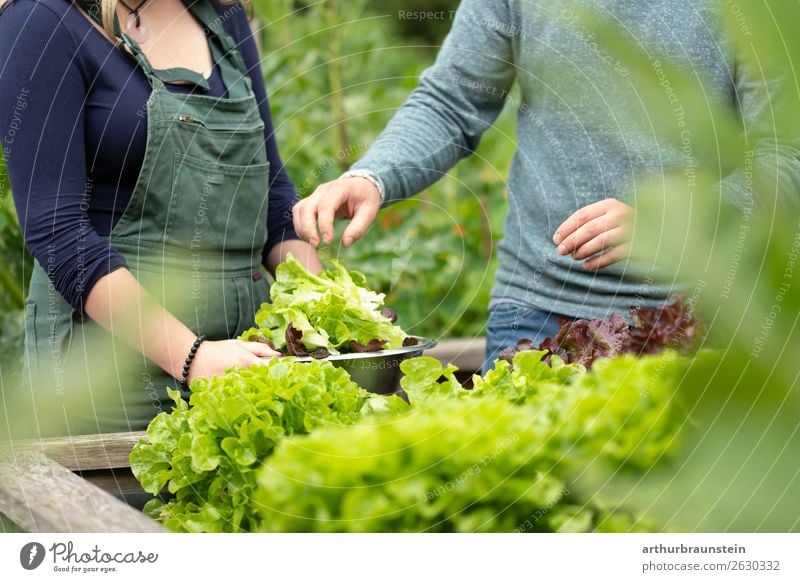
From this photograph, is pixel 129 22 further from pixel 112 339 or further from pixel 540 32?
pixel 540 32

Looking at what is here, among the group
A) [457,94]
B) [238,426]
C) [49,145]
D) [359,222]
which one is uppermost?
[457,94]

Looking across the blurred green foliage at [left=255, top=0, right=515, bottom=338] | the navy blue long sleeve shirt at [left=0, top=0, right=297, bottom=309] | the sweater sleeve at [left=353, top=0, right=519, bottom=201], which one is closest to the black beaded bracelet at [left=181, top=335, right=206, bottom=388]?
the navy blue long sleeve shirt at [left=0, top=0, right=297, bottom=309]

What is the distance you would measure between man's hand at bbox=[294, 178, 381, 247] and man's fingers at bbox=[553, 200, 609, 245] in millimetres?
397

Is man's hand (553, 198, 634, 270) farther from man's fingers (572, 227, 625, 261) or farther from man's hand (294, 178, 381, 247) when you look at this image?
man's hand (294, 178, 381, 247)

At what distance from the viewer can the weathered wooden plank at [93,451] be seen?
1.59 metres

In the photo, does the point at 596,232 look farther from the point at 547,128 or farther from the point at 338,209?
the point at 547,128

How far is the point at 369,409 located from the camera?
1299 millimetres

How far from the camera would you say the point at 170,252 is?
1771 millimetres

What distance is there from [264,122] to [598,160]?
2.65 ft

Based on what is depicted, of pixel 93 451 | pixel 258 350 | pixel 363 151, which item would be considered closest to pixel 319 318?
pixel 258 350

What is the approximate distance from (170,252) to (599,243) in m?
0.91

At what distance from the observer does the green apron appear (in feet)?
5.64

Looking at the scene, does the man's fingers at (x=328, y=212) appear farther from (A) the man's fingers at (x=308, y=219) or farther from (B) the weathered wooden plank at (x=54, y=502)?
(B) the weathered wooden plank at (x=54, y=502)

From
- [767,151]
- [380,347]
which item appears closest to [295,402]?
[380,347]
